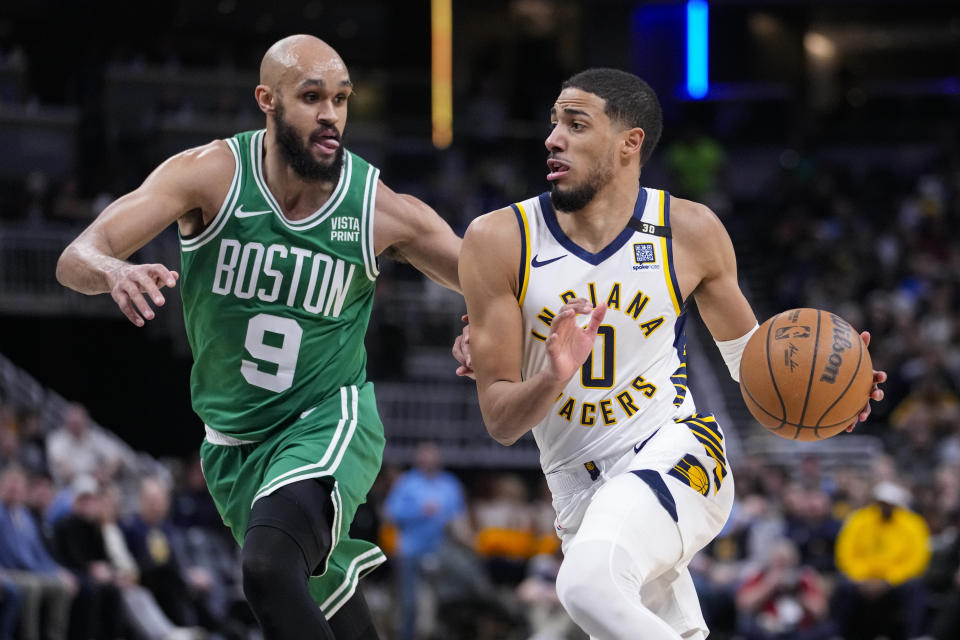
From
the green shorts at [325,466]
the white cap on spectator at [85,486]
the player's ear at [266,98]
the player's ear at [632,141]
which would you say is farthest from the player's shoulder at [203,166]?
the white cap on spectator at [85,486]

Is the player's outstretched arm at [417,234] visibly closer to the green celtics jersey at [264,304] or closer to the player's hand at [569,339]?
the green celtics jersey at [264,304]

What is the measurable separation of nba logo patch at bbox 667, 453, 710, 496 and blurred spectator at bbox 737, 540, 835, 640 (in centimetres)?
794

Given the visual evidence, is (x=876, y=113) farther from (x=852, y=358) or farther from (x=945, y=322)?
(x=852, y=358)

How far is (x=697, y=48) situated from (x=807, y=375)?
23.9 m

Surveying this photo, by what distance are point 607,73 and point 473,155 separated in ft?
67.3

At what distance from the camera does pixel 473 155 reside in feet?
85.3

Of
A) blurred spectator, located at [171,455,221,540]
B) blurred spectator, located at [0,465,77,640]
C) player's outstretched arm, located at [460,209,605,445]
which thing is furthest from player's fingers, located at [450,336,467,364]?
blurred spectator, located at [171,455,221,540]

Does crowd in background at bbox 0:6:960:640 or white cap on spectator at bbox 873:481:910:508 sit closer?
crowd in background at bbox 0:6:960:640

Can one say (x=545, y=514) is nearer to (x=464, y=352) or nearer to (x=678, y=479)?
(x=464, y=352)

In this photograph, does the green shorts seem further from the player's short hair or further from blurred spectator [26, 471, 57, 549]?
blurred spectator [26, 471, 57, 549]

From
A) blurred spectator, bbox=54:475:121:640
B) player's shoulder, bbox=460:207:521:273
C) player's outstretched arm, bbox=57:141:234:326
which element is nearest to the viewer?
player's outstretched arm, bbox=57:141:234:326

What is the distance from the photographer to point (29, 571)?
12.4 metres

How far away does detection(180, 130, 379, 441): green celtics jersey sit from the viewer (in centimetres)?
575

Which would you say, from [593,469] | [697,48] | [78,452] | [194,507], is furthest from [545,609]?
[697,48]
